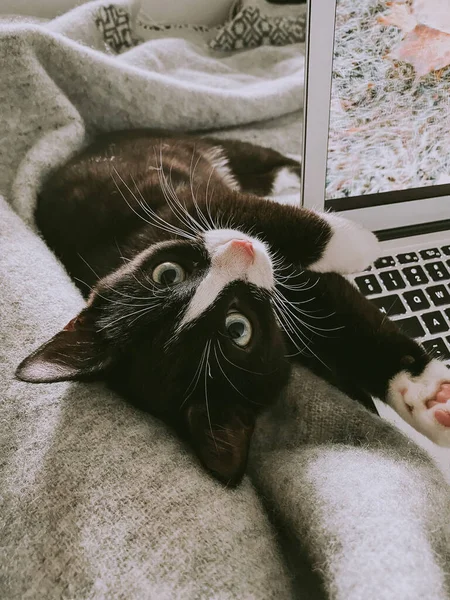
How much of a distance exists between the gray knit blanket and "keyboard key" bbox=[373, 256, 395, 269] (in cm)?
21

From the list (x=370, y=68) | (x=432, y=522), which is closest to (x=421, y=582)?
(x=432, y=522)

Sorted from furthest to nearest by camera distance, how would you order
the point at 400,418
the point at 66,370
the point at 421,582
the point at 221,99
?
the point at 221,99 < the point at 400,418 < the point at 66,370 < the point at 421,582

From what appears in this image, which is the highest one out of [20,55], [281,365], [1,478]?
[20,55]

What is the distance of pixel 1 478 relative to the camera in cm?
43

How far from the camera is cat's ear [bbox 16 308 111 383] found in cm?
46

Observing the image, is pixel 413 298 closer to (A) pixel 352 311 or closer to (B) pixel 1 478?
(A) pixel 352 311

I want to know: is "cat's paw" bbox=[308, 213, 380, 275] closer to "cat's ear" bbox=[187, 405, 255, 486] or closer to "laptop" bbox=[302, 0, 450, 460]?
"laptop" bbox=[302, 0, 450, 460]

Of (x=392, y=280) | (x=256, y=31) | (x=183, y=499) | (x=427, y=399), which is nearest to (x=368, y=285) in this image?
(x=392, y=280)

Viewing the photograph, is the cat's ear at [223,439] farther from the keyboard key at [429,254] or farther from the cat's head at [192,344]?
the keyboard key at [429,254]

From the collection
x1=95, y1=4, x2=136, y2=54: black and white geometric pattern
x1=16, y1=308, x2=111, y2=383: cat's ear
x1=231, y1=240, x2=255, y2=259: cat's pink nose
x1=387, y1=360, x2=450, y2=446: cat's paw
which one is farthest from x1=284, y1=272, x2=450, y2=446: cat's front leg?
x1=95, y1=4, x2=136, y2=54: black and white geometric pattern

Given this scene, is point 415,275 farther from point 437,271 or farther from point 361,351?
point 361,351

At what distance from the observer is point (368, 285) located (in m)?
0.68

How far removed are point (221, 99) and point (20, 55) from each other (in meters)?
0.36

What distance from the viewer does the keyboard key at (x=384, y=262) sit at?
2.31 ft
